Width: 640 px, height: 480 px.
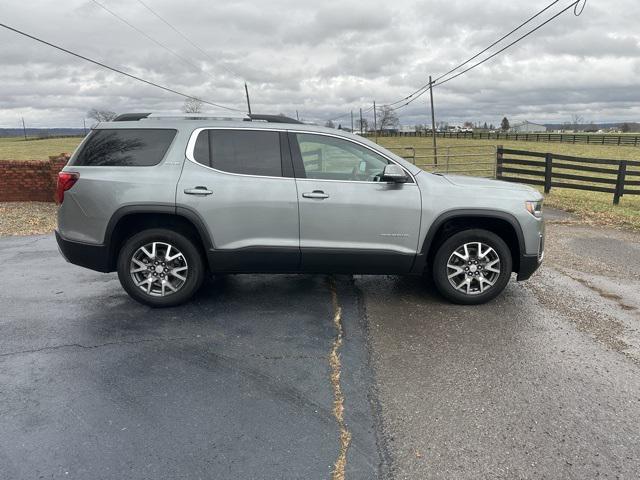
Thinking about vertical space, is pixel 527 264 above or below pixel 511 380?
above

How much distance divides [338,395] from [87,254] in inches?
109

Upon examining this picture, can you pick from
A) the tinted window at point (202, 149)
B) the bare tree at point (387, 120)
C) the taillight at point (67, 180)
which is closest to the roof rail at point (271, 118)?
the tinted window at point (202, 149)

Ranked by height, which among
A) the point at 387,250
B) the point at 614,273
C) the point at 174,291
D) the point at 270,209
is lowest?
the point at 614,273

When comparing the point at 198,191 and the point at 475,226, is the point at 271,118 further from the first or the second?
the point at 475,226

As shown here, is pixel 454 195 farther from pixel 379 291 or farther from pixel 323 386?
pixel 323 386

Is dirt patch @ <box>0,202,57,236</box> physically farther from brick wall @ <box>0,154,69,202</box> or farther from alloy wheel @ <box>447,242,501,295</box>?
alloy wheel @ <box>447,242,501,295</box>

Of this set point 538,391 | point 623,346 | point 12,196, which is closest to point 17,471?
point 538,391

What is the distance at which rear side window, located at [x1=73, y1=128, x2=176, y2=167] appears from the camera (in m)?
4.33

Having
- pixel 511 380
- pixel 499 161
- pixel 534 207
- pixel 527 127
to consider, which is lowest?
pixel 511 380

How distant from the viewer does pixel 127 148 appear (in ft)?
14.3

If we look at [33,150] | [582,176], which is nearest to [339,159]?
[582,176]

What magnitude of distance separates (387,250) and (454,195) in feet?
2.69

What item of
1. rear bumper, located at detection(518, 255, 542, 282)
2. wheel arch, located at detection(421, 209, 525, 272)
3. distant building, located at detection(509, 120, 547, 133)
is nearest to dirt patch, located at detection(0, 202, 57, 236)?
wheel arch, located at detection(421, 209, 525, 272)

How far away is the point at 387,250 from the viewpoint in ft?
14.3
